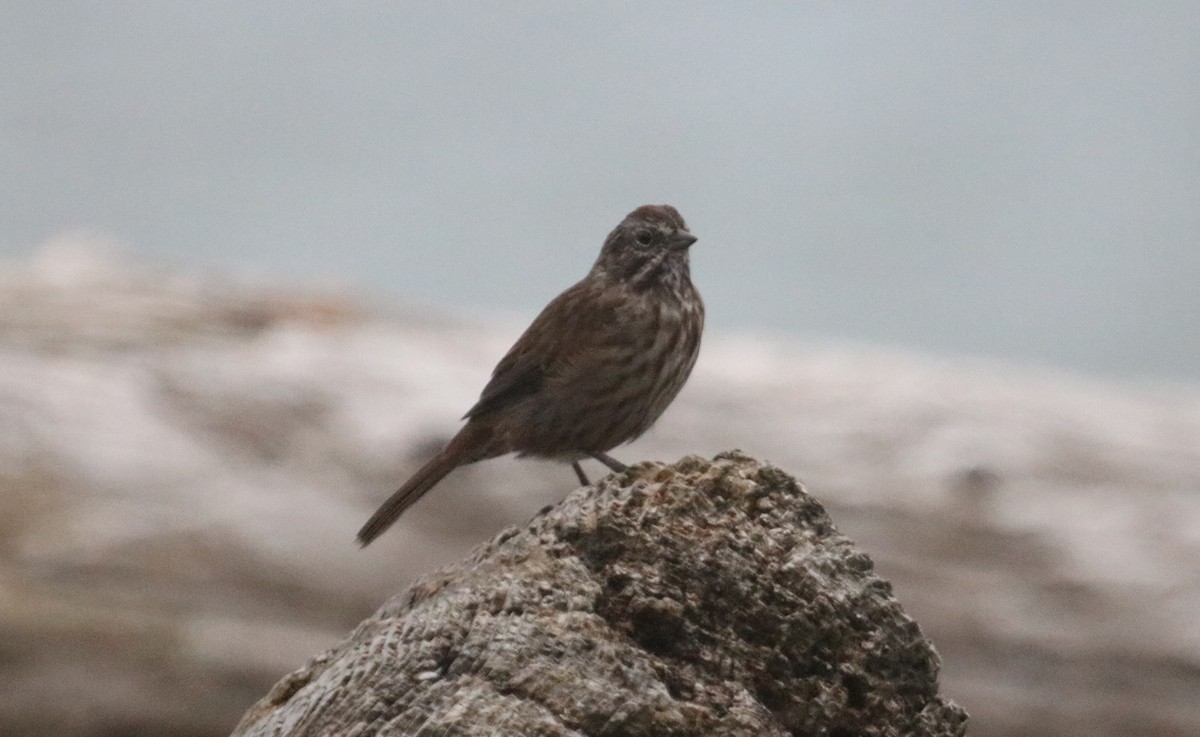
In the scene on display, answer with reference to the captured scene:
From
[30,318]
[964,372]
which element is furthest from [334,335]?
[964,372]

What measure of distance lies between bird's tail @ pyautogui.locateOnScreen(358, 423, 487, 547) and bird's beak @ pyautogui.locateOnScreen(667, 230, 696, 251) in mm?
970

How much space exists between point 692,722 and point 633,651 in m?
0.17

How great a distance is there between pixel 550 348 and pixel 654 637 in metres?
3.03

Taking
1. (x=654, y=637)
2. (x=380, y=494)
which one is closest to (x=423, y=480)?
(x=380, y=494)

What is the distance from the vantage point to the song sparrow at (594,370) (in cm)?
616

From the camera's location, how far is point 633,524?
353 cm

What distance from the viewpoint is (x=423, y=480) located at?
614 cm

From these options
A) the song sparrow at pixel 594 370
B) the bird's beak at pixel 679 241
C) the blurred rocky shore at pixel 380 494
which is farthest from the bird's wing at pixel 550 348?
the blurred rocky shore at pixel 380 494

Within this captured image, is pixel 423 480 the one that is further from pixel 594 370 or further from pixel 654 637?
pixel 654 637

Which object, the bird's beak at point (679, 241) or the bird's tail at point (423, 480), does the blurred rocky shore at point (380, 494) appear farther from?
the bird's beak at point (679, 241)

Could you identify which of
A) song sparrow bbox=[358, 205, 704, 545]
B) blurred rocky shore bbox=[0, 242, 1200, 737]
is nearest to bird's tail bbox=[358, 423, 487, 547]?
song sparrow bbox=[358, 205, 704, 545]

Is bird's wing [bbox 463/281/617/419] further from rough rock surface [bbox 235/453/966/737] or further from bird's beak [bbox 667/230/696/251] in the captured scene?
rough rock surface [bbox 235/453/966/737]

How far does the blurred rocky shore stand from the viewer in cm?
648

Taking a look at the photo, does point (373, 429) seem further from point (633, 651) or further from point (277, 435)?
point (633, 651)
